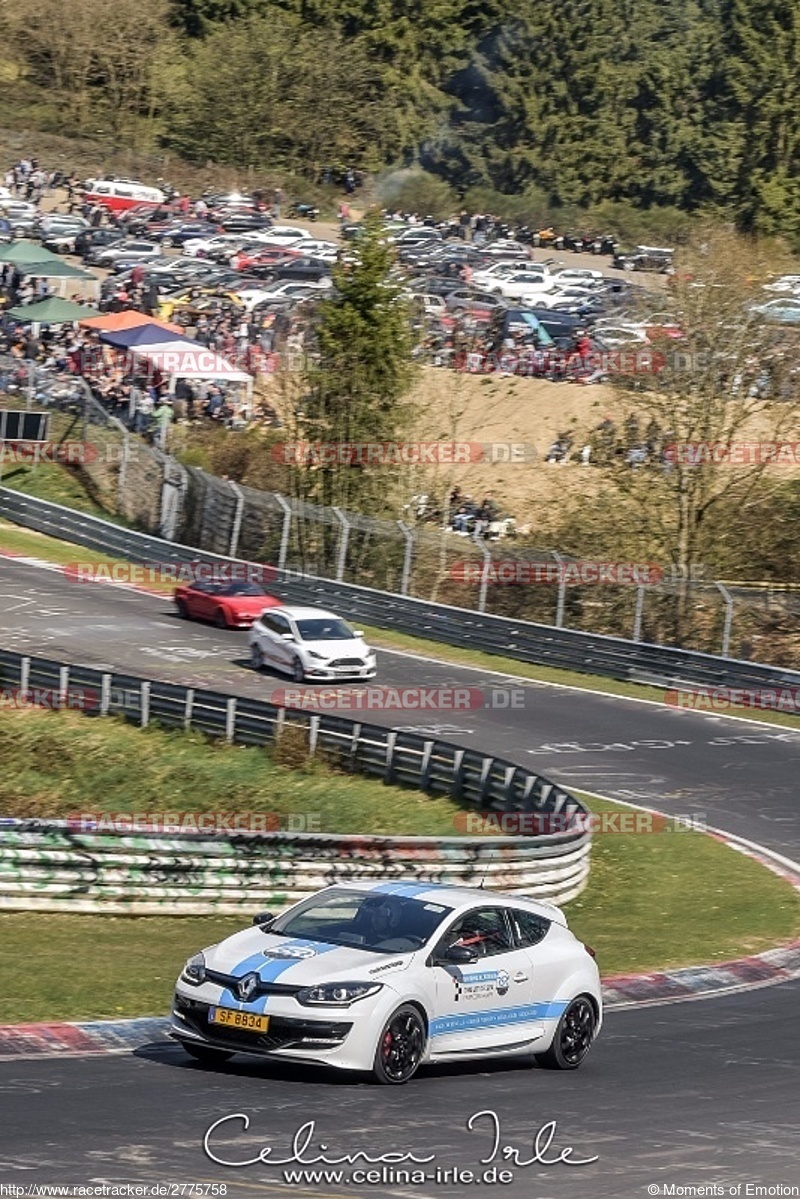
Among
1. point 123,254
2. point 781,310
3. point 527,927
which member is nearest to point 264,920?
point 527,927

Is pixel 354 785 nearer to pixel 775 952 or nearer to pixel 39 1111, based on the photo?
pixel 775 952

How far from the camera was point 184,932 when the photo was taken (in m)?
17.9

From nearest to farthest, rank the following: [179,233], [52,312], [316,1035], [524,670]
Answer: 1. [316,1035]
2. [524,670]
3. [52,312]
4. [179,233]

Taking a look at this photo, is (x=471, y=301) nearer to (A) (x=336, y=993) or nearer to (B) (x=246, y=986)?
(B) (x=246, y=986)

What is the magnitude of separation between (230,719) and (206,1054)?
16.5m

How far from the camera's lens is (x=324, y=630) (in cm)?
3372

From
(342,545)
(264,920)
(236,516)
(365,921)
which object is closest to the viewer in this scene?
(365,921)

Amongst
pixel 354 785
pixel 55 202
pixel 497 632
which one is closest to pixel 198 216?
pixel 55 202

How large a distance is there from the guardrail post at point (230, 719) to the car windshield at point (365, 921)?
15584mm

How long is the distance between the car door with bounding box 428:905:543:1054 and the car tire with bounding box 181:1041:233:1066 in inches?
50.4

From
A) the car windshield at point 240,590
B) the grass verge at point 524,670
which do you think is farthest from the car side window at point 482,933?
the car windshield at point 240,590

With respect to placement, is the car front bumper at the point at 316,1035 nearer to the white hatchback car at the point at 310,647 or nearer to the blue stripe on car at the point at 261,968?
the blue stripe on car at the point at 261,968

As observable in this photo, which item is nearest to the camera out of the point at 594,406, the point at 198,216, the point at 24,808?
the point at 24,808

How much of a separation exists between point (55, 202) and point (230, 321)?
92.3 feet
